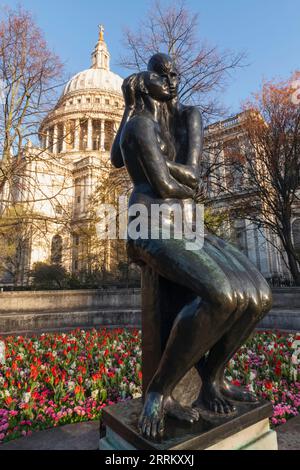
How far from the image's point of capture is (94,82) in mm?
69250

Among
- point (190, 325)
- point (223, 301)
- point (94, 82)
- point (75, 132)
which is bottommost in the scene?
point (190, 325)

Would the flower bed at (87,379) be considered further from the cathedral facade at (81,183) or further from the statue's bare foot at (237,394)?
the cathedral facade at (81,183)

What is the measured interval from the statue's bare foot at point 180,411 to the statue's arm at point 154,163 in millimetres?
1479

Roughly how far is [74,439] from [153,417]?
3.73 ft

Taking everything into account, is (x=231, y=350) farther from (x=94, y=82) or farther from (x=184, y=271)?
(x=94, y=82)

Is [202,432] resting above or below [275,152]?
below

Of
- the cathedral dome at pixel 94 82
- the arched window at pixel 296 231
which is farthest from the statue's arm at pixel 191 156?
the cathedral dome at pixel 94 82

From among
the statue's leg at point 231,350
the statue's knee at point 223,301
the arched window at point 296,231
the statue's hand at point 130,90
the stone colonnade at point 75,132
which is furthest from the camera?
the arched window at point 296,231

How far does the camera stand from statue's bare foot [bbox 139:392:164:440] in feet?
5.95

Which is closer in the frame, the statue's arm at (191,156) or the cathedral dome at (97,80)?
the statue's arm at (191,156)

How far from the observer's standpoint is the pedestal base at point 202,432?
69.1 inches

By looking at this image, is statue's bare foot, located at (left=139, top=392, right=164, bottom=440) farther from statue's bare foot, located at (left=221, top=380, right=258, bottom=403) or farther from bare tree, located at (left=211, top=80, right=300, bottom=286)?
bare tree, located at (left=211, top=80, right=300, bottom=286)

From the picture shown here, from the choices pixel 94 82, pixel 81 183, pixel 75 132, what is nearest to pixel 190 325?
pixel 75 132

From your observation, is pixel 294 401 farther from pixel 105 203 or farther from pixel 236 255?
pixel 105 203
